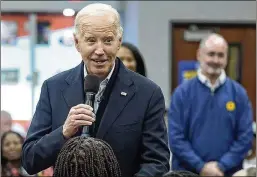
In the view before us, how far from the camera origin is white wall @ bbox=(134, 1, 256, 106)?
7.32 m

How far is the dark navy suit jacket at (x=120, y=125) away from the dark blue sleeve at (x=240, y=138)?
6.50 ft

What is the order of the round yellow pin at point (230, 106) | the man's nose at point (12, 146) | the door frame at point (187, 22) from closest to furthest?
1. the round yellow pin at point (230, 106)
2. the man's nose at point (12, 146)
3. the door frame at point (187, 22)

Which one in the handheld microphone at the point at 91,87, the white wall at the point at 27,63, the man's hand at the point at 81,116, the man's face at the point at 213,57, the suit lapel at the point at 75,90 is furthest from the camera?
the white wall at the point at 27,63

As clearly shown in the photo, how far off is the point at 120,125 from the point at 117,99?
0.10 meters

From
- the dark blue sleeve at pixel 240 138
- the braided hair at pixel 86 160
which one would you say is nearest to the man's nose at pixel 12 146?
the dark blue sleeve at pixel 240 138

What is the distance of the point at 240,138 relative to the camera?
4277 mm

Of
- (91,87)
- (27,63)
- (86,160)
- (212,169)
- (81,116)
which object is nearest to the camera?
(86,160)

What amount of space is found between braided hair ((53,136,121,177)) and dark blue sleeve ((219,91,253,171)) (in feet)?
7.80

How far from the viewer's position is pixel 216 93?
172 inches

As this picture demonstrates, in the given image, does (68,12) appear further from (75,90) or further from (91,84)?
(91,84)

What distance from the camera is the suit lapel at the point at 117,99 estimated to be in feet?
7.45

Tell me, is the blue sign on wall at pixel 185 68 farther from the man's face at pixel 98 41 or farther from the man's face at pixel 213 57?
the man's face at pixel 98 41

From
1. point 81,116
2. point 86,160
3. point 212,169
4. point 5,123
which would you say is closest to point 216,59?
point 212,169

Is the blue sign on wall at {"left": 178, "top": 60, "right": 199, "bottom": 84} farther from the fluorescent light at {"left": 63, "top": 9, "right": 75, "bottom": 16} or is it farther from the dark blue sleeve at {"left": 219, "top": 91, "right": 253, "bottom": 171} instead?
the dark blue sleeve at {"left": 219, "top": 91, "right": 253, "bottom": 171}
